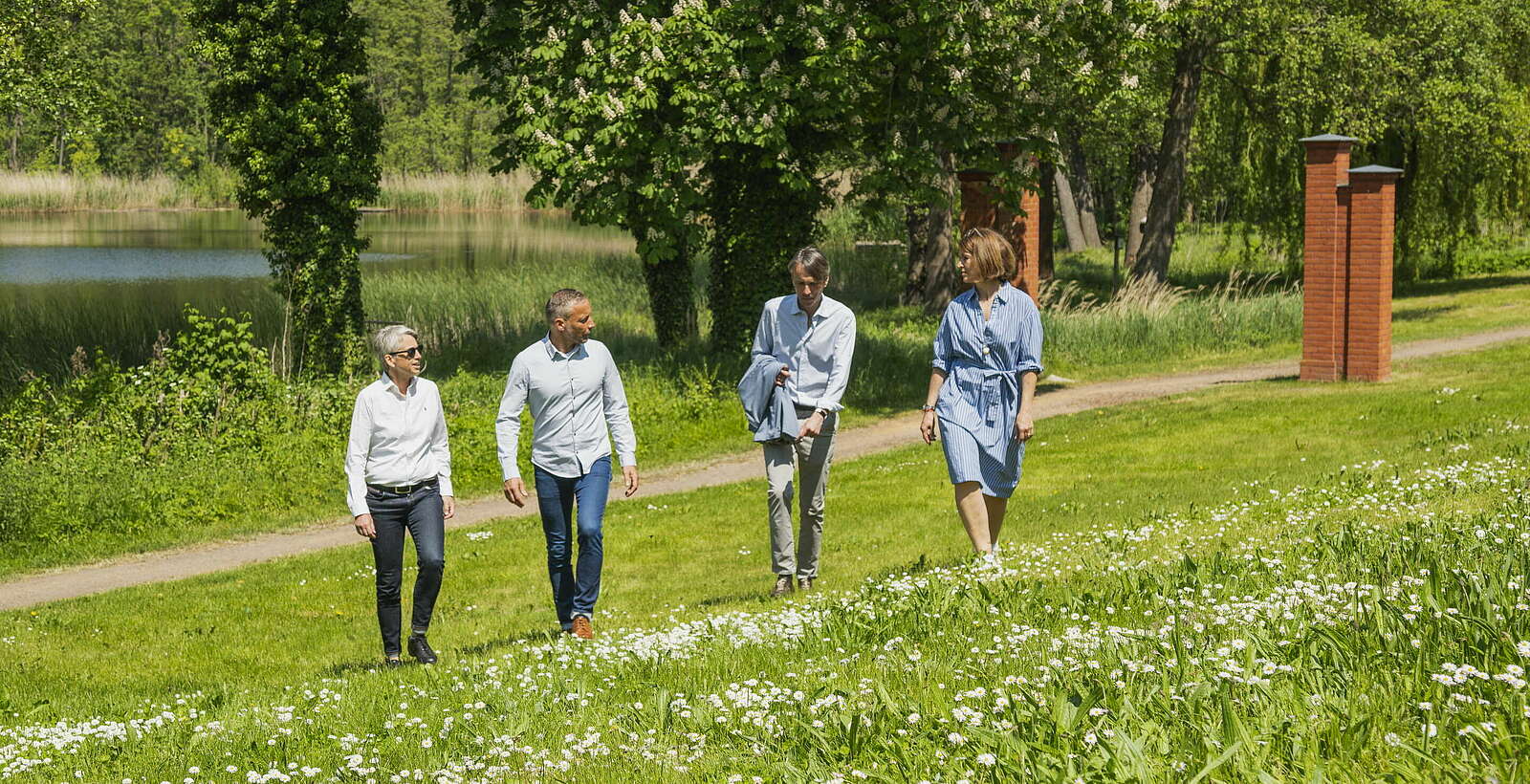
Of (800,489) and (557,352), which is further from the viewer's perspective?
(800,489)

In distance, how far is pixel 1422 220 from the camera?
31.2 metres

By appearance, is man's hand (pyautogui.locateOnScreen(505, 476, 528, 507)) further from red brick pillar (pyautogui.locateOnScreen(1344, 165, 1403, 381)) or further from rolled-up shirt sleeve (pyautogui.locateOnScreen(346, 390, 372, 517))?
red brick pillar (pyautogui.locateOnScreen(1344, 165, 1403, 381))

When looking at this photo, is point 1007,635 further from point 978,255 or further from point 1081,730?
point 978,255

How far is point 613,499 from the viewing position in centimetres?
1469

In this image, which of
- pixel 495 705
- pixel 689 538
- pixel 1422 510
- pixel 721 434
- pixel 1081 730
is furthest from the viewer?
pixel 721 434

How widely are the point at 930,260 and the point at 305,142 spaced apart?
49.0 feet

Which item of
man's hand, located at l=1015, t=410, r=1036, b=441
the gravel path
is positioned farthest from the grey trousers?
the gravel path

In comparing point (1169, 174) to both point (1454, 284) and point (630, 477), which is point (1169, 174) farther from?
point (630, 477)

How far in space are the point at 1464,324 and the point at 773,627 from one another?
24305 mm

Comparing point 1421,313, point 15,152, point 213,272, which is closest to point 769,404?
point 1421,313

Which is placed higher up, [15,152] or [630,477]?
[15,152]

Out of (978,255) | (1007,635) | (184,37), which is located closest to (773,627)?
(1007,635)

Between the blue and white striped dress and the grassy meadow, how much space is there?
559 mm

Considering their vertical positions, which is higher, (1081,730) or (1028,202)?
(1028,202)
